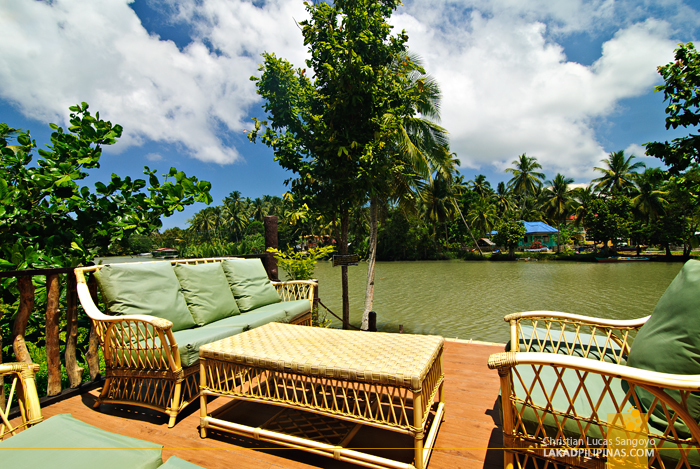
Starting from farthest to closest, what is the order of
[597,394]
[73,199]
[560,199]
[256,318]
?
[560,199] → [256,318] → [73,199] → [597,394]

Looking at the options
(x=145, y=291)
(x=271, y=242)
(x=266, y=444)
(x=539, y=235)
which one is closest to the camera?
(x=266, y=444)

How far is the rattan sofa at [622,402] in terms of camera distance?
34.3 inches

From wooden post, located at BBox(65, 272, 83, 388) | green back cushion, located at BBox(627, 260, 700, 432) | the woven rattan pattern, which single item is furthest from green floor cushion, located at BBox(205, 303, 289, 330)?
green back cushion, located at BBox(627, 260, 700, 432)

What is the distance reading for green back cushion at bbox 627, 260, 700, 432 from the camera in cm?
101

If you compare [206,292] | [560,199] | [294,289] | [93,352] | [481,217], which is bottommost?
[93,352]

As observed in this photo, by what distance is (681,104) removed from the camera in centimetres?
386

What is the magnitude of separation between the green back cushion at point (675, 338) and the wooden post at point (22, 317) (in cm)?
312

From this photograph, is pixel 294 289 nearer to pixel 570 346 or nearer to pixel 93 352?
pixel 93 352

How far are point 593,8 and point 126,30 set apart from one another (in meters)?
6.85

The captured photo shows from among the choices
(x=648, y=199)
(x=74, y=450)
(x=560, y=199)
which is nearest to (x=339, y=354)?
(x=74, y=450)

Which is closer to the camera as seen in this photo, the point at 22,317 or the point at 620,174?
the point at 22,317

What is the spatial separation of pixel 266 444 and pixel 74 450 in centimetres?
91

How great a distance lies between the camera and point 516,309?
29.4 feet

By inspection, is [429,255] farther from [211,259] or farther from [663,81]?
[211,259]
